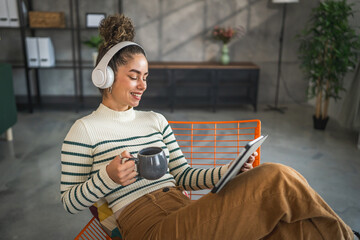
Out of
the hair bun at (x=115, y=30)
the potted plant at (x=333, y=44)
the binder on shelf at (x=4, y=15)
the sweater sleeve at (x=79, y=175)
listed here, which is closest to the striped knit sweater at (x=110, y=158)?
the sweater sleeve at (x=79, y=175)

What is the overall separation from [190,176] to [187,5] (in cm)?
405

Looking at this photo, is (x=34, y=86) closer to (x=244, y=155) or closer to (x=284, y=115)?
(x=284, y=115)

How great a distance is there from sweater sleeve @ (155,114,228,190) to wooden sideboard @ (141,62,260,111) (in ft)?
11.1

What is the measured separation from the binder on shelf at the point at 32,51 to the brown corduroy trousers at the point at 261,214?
13.3ft

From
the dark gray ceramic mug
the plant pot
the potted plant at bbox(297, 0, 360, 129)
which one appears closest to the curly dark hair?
the dark gray ceramic mug

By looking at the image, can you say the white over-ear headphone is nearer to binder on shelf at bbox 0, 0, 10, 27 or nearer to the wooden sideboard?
the wooden sideboard

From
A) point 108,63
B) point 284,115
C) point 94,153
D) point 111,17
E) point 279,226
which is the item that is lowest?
point 284,115

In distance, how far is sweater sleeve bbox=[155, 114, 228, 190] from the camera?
4.91 ft

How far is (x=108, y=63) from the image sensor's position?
4.49 ft

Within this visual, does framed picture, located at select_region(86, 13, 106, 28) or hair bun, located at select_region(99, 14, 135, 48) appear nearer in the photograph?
hair bun, located at select_region(99, 14, 135, 48)

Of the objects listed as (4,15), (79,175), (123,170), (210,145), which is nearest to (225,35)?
(210,145)

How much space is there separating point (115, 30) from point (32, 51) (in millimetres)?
3610

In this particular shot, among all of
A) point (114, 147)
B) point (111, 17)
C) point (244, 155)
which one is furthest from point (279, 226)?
point (111, 17)

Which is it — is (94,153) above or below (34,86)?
above
